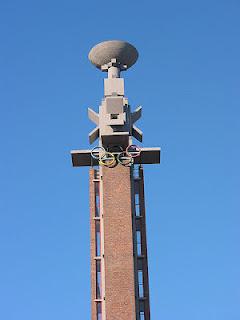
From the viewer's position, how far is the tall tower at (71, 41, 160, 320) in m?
64.1

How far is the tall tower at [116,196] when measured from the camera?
64.1m

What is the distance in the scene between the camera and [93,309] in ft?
212

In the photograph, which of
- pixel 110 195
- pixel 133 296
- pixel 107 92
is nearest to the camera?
pixel 133 296

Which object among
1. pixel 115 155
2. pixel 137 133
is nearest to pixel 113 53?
pixel 137 133

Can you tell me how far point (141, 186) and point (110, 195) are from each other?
4.10 m

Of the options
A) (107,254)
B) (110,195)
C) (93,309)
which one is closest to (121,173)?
(110,195)

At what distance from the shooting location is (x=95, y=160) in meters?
70.6

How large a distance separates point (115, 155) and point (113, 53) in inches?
405

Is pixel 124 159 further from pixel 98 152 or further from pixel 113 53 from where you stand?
pixel 113 53

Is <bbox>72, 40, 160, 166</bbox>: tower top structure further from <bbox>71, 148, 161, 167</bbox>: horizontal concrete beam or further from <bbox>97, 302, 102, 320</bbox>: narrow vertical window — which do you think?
<bbox>97, 302, 102, 320</bbox>: narrow vertical window

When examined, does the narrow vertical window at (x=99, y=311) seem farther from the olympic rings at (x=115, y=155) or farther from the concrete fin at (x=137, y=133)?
the concrete fin at (x=137, y=133)

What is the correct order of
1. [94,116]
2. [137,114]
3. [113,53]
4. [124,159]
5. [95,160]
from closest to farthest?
[124,159], [95,160], [94,116], [137,114], [113,53]

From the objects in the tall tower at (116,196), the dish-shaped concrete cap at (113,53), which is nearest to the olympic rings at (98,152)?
the tall tower at (116,196)

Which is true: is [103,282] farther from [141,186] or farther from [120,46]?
[120,46]
